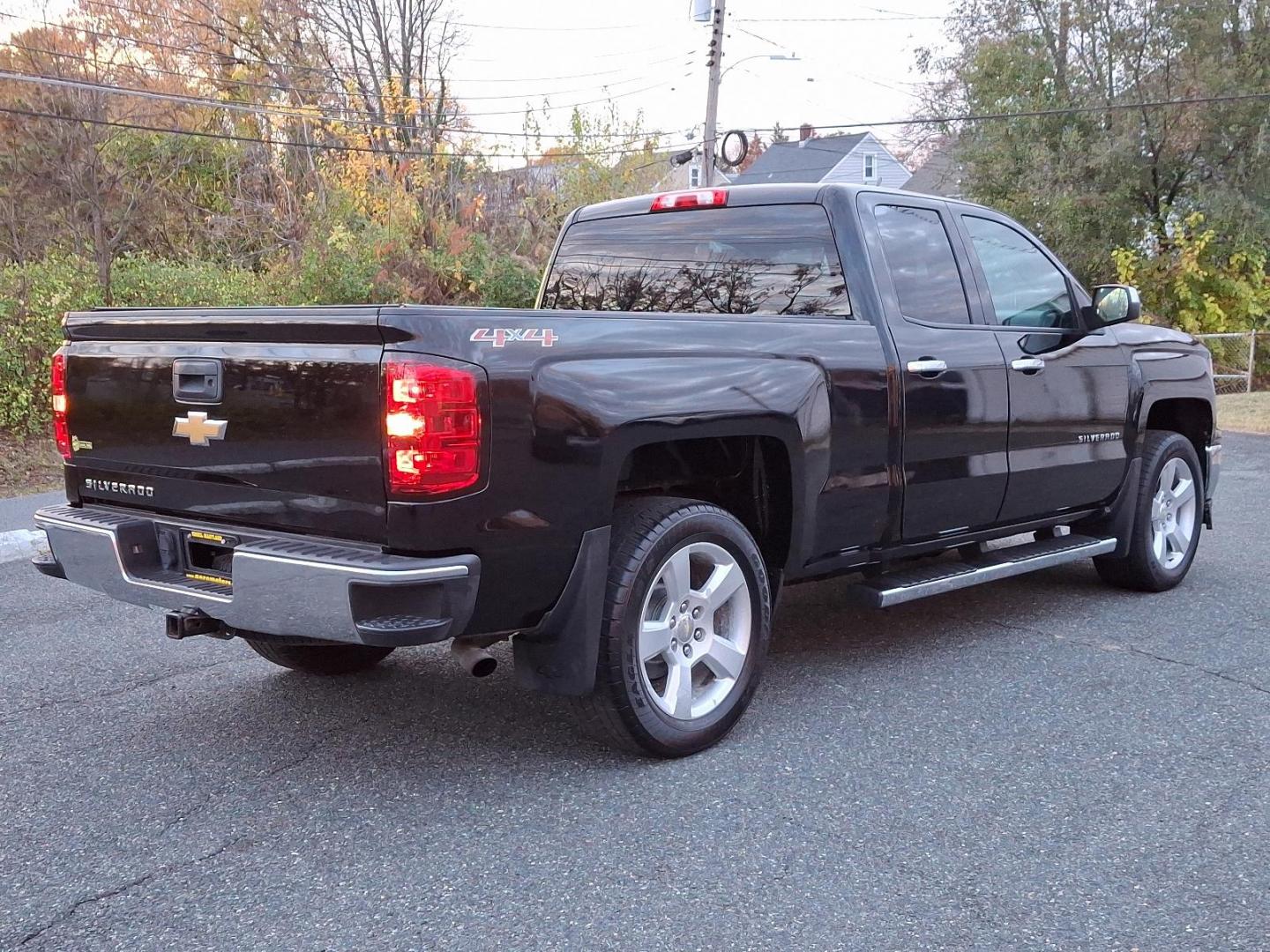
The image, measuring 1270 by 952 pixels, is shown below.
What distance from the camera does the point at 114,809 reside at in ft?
11.1

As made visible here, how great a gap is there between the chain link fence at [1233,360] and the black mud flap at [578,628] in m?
18.4

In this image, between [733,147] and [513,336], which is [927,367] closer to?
[513,336]

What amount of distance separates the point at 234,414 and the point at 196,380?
20 cm

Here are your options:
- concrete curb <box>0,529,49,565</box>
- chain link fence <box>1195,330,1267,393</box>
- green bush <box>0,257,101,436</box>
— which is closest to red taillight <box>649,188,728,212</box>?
concrete curb <box>0,529,49,565</box>

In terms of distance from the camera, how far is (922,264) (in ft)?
15.5

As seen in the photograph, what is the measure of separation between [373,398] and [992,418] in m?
2.78

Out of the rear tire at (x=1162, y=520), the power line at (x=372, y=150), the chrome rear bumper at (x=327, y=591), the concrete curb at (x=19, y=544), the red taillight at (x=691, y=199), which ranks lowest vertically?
the concrete curb at (x=19, y=544)

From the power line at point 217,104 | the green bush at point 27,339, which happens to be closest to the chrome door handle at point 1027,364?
the green bush at point 27,339

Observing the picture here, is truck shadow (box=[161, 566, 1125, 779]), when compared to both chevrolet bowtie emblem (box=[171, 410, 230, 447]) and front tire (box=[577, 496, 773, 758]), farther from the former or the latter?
chevrolet bowtie emblem (box=[171, 410, 230, 447])

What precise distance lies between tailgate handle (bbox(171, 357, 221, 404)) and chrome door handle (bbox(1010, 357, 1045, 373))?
10.5ft

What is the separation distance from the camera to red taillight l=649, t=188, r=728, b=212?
479cm

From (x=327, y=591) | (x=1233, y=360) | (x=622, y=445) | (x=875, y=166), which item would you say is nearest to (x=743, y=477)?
(x=622, y=445)

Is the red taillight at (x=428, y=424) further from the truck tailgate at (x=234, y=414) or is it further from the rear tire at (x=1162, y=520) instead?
the rear tire at (x=1162, y=520)

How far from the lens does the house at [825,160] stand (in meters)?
48.6
